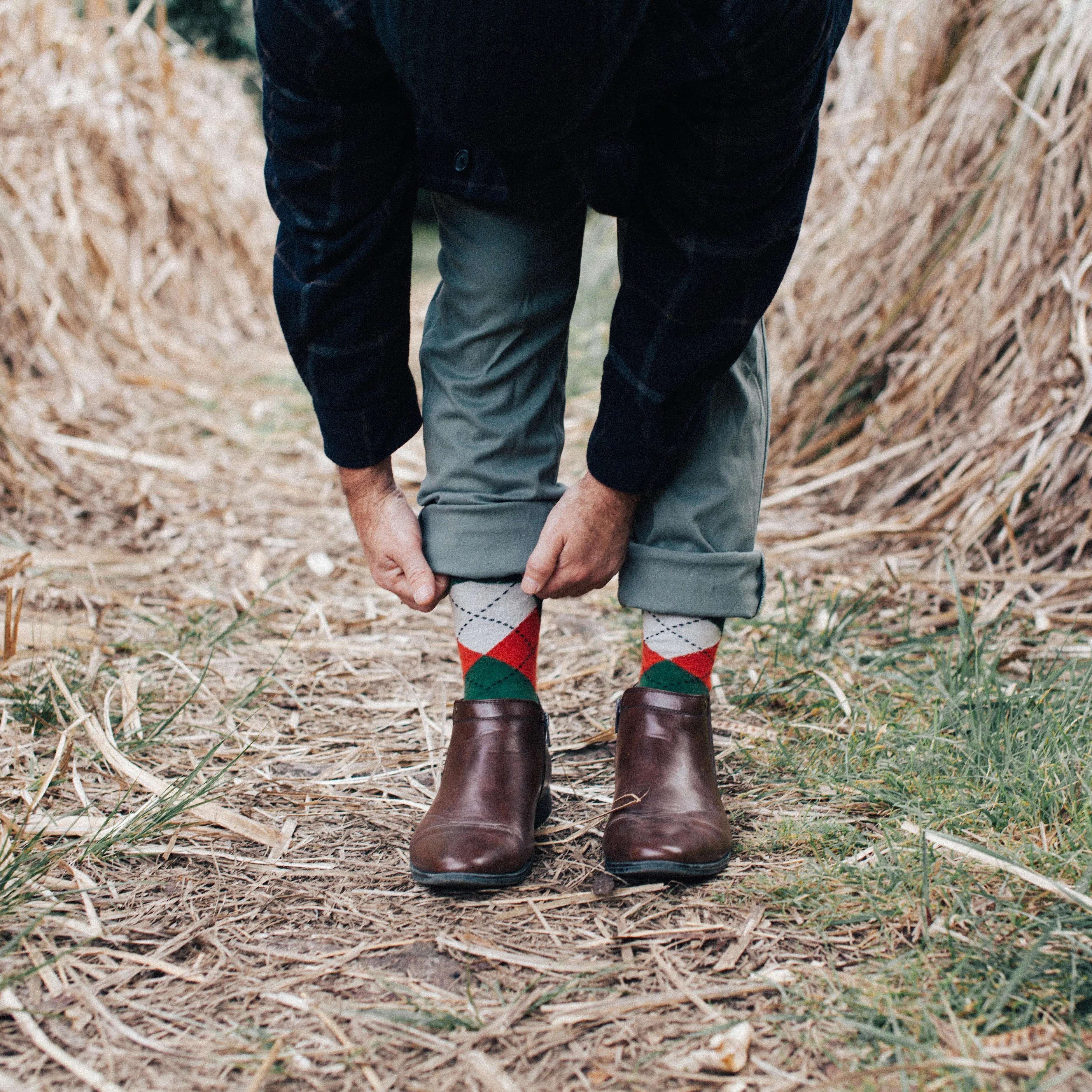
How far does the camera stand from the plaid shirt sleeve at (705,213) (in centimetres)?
64

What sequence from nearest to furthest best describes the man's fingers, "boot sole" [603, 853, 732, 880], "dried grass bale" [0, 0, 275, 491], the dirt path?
the dirt path, "boot sole" [603, 853, 732, 880], the man's fingers, "dried grass bale" [0, 0, 275, 491]

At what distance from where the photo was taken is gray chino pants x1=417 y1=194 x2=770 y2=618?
842 mm

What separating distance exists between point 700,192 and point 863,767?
0.56m

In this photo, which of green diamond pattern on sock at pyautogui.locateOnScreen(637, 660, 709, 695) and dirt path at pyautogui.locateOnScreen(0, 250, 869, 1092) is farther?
green diamond pattern on sock at pyautogui.locateOnScreen(637, 660, 709, 695)

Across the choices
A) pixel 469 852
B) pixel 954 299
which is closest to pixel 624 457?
pixel 469 852

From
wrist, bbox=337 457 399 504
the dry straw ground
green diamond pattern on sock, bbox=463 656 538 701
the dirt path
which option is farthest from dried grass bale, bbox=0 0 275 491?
green diamond pattern on sock, bbox=463 656 538 701

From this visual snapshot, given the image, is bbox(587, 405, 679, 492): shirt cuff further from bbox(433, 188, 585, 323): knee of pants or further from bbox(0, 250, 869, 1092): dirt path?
bbox(0, 250, 869, 1092): dirt path

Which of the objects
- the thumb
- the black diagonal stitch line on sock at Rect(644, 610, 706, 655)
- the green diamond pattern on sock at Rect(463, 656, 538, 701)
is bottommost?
the green diamond pattern on sock at Rect(463, 656, 538, 701)

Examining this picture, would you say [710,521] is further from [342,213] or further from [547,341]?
[342,213]

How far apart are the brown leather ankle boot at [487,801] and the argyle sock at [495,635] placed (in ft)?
0.07

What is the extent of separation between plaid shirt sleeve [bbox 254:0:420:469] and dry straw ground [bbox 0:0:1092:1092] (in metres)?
0.38

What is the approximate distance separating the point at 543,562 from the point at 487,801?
0.22 m

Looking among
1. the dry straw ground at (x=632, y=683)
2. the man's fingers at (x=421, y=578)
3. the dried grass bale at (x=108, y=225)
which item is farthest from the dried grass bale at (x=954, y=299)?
the dried grass bale at (x=108, y=225)

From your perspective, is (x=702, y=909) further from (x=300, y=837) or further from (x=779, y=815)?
(x=300, y=837)
